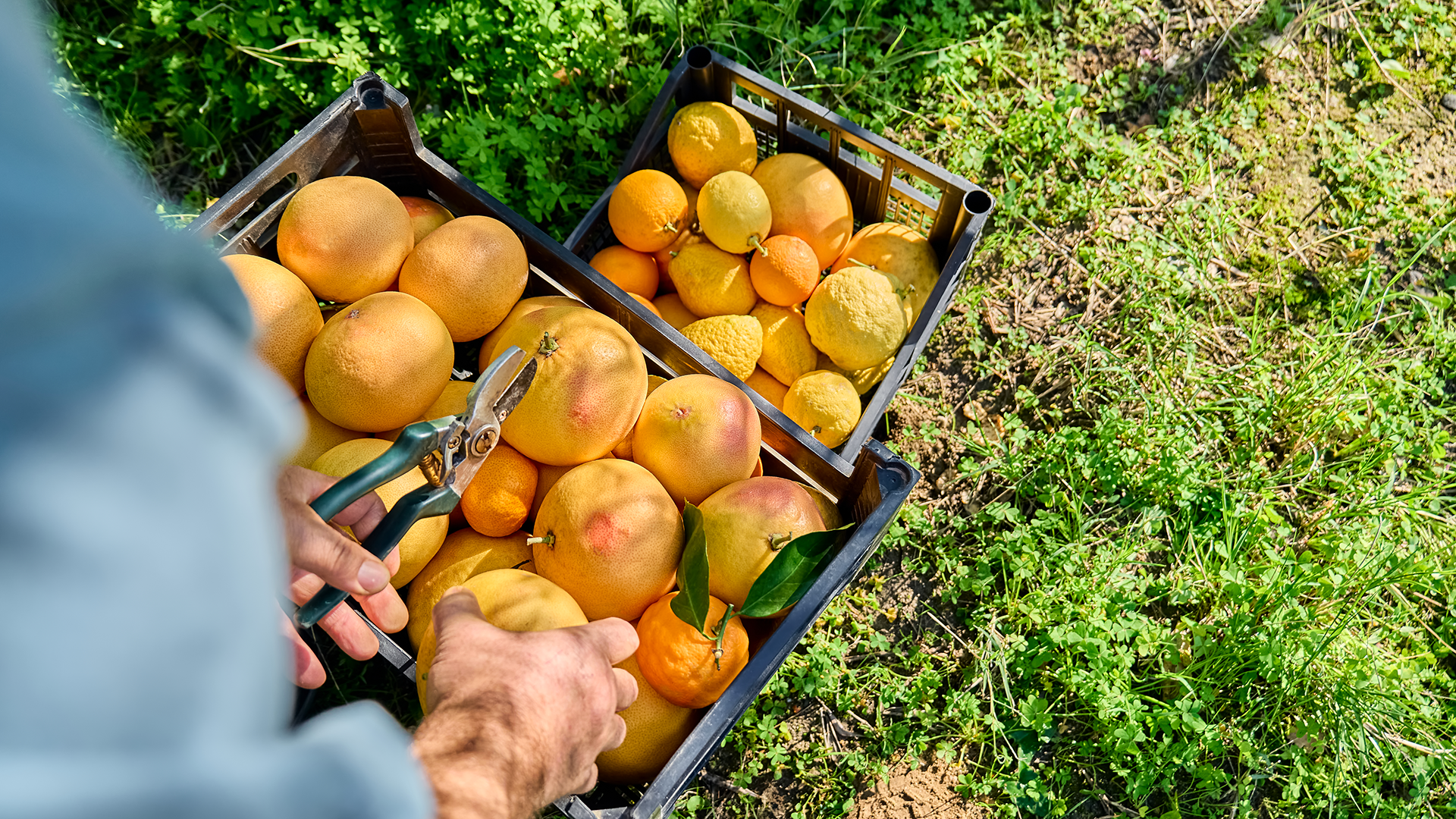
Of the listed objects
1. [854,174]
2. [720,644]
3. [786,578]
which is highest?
[854,174]

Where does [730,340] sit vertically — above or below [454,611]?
above

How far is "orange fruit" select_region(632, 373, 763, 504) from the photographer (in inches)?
70.2

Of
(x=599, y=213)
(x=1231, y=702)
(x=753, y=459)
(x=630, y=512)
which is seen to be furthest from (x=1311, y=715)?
(x=599, y=213)

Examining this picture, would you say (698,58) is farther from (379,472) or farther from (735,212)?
(379,472)

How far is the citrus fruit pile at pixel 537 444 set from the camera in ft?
5.43

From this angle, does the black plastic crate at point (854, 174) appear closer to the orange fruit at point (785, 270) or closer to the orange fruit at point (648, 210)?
the orange fruit at point (648, 210)

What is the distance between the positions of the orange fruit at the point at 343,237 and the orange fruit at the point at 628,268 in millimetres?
571

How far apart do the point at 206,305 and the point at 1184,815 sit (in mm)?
2694

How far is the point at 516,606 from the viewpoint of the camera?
5.06 ft

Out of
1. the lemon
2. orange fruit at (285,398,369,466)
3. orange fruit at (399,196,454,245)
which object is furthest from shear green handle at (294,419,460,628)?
the lemon

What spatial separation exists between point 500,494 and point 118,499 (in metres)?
1.35

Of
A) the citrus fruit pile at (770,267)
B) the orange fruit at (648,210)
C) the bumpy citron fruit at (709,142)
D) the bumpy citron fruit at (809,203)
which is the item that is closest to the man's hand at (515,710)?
the citrus fruit pile at (770,267)

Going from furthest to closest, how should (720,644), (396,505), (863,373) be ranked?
(863,373), (720,644), (396,505)

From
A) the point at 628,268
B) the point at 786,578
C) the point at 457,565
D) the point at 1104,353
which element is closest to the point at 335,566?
the point at 457,565
